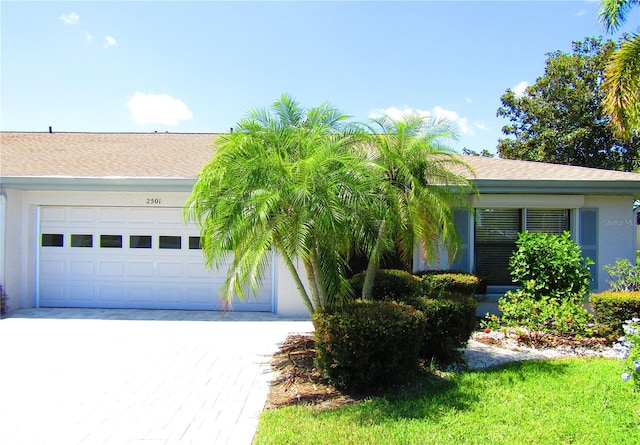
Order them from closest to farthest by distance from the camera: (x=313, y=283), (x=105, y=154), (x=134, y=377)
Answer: (x=134, y=377)
(x=313, y=283)
(x=105, y=154)

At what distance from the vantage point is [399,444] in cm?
374

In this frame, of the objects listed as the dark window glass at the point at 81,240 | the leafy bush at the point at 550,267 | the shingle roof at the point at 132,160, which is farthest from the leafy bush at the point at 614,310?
the dark window glass at the point at 81,240

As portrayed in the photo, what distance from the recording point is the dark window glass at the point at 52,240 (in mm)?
10352

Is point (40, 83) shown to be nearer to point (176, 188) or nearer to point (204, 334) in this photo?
point (176, 188)

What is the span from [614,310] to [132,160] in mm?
11431

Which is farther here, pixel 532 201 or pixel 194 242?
pixel 194 242

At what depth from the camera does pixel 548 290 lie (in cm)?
816

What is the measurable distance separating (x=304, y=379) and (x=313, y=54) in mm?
9487

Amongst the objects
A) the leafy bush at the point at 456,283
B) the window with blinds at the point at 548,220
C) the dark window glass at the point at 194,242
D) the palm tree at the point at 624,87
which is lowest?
the leafy bush at the point at 456,283

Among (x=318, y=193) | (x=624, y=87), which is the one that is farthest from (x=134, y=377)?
(x=624, y=87)

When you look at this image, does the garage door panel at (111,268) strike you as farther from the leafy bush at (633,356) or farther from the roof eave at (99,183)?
the leafy bush at (633,356)

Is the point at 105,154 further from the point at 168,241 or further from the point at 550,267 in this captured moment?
the point at 550,267

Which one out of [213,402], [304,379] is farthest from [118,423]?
[304,379]

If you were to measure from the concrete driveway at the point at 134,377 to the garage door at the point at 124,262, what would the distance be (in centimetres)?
95
